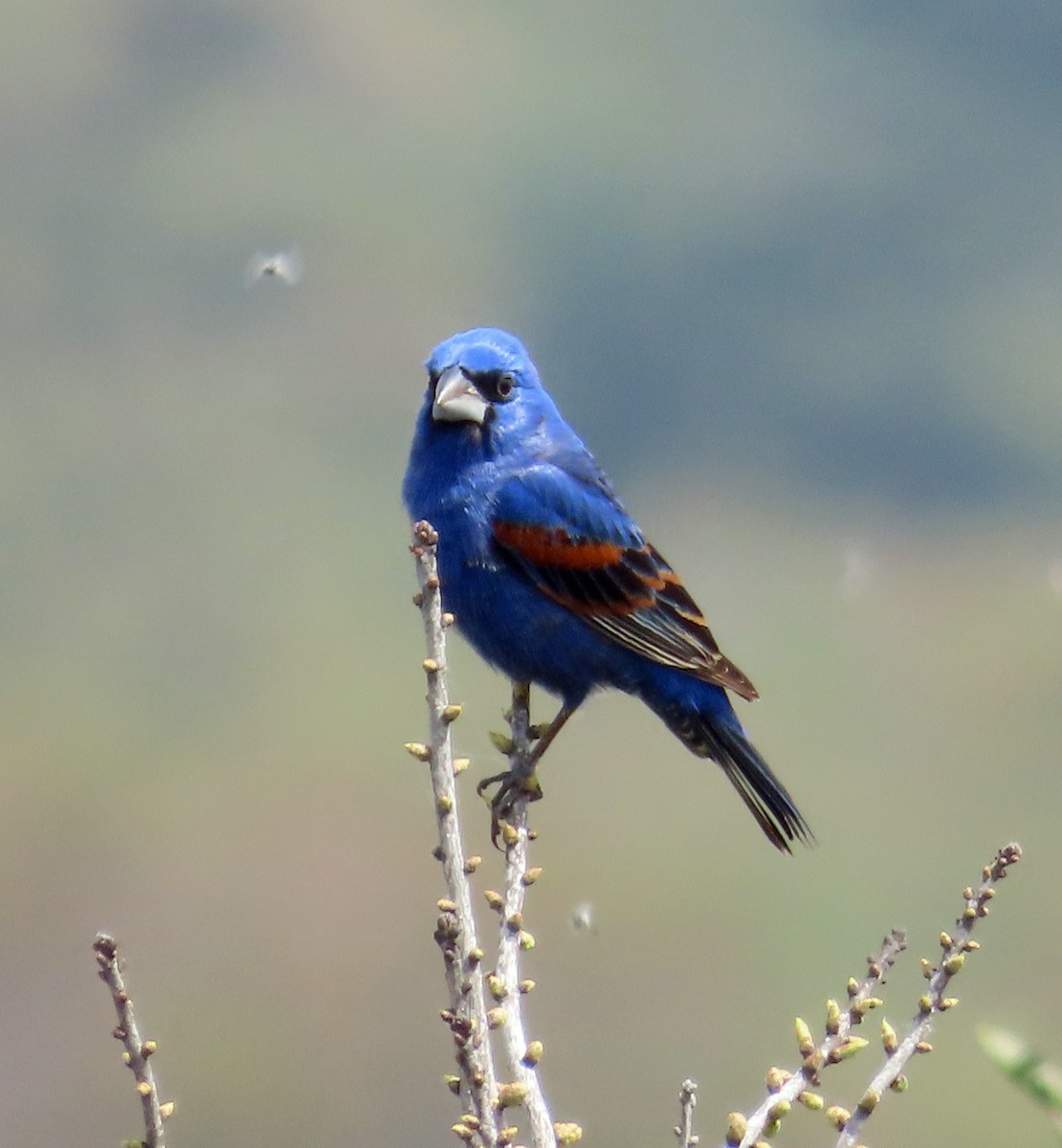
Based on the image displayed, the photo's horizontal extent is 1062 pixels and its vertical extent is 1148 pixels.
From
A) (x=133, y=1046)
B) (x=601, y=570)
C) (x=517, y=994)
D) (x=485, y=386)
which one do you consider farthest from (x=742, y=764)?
(x=133, y=1046)

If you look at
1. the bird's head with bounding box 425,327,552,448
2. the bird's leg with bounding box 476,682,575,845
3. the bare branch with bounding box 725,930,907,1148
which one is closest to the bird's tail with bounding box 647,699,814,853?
the bird's leg with bounding box 476,682,575,845

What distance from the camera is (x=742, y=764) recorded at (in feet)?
11.6

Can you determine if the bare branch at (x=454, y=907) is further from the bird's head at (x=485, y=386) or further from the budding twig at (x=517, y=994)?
the bird's head at (x=485, y=386)

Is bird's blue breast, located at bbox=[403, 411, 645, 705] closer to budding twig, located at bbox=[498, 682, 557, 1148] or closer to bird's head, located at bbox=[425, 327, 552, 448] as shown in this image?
bird's head, located at bbox=[425, 327, 552, 448]

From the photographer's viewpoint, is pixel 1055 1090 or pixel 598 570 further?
pixel 598 570

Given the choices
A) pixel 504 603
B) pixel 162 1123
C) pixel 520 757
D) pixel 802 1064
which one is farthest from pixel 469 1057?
pixel 504 603

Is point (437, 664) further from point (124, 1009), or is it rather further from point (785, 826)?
point (785, 826)

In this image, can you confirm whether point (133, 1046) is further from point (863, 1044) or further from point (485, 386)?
point (485, 386)

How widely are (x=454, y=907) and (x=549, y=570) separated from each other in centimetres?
178

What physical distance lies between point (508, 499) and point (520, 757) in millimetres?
629

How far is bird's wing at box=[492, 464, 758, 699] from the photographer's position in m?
3.41

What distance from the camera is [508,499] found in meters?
3.41

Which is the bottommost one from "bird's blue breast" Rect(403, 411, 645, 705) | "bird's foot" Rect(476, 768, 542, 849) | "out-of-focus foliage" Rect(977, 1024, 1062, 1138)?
"out-of-focus foliage" Rect(977, 1024, 1062, 1138)

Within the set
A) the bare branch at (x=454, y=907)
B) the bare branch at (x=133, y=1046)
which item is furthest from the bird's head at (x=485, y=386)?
the bare branch at (x=133, y=1046)
